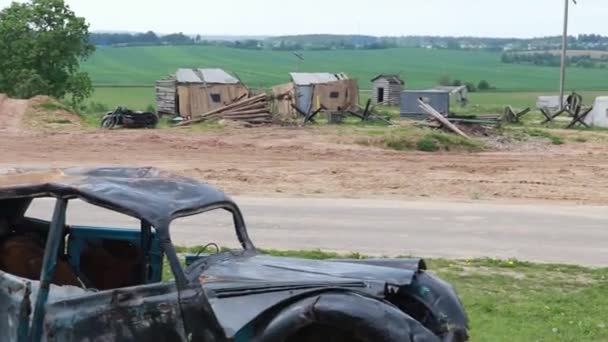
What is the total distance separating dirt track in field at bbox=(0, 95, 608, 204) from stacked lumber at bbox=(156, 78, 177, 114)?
37.3ft

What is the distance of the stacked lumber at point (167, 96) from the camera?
44469mm

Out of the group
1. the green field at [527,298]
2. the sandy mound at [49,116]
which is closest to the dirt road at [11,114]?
the sandy mound at [49,116]

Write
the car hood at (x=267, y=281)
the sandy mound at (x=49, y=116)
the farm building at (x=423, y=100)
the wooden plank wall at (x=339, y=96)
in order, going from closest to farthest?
the car hood at (x=267, y=281) < the sandy mound at (x=49, y=116) < the farm building at (x=423, y=100) < the wooden plank wall at (x=339, y=96)

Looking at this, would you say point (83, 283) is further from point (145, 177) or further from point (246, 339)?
point (246, 339)

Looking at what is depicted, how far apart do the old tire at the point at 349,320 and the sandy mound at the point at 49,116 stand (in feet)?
92.0

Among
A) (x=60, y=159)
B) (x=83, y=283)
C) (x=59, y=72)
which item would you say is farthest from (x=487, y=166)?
(x=59, y=72)

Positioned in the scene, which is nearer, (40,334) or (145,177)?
(40,334)

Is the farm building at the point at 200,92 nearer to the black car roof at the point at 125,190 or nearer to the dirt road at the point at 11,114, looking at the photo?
the dirt road at the point at 11,114

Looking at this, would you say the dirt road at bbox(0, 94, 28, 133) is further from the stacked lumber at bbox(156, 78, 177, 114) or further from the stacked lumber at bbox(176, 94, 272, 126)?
the stacked lumber at bbox(156, 78, 177, 114)

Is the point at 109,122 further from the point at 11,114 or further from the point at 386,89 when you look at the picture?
the point at 386,89

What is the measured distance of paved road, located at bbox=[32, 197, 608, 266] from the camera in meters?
13.9

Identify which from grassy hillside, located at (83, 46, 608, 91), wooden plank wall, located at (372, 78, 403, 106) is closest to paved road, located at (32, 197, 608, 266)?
wooden plank wall, located at (372, 78, 403, 106)

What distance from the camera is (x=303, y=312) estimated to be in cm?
586

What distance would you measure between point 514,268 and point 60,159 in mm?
16139
